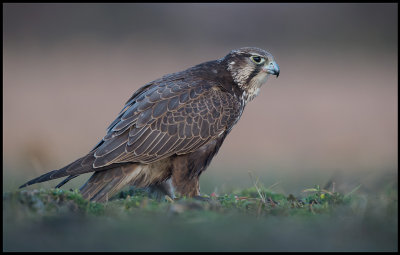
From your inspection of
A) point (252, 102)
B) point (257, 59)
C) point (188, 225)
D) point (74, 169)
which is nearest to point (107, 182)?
point (74, 169)

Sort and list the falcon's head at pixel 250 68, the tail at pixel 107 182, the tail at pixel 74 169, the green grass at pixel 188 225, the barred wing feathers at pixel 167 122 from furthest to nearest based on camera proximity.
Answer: the falcon's head at pixel 250 68, the barred wing feathers at pixel 167 122, the tail at pixel 107 182, the tail at pixel 74 169, the green grass at pixel 188 225

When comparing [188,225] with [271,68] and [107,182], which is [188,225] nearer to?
[107,182]

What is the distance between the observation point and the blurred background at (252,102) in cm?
1052

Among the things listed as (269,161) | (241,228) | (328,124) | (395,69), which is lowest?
(241,228)

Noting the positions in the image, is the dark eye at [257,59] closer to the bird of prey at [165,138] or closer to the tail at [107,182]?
the bird of prey at [165,138]

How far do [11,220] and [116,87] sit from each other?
1259 cm

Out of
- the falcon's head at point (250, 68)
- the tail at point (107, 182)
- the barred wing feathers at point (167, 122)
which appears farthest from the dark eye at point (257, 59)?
the tail at point (107, 182)

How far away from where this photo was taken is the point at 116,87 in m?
16.3

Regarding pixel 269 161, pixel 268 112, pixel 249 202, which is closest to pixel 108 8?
pixel 268 112

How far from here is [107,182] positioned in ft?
18.6

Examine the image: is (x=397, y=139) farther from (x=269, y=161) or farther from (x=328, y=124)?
(x=269, y=161)

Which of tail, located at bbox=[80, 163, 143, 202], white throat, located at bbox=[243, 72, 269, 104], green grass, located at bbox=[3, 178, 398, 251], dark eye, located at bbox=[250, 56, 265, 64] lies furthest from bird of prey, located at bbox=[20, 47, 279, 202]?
green grass, located at bbox=[3, 178, 398, 251]

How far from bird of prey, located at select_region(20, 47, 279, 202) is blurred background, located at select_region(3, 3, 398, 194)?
3.67 ft

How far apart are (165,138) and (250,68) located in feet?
5.07
